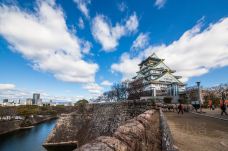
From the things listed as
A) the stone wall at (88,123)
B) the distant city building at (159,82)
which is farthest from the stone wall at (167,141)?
the distant city building at (159,82)

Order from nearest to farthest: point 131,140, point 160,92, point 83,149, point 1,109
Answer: point 83,149 → point 131,140 → point 160,92 → point 1,109

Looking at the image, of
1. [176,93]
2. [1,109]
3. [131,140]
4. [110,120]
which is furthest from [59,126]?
[1,109]

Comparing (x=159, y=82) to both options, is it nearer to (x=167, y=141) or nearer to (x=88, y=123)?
(x=88, y=123)

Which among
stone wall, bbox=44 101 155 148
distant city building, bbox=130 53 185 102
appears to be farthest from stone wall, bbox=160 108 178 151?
distant city building, bbox=130 53 185 102

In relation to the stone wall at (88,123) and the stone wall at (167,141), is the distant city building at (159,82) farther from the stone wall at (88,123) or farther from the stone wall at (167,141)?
the stone wall at (167,141)

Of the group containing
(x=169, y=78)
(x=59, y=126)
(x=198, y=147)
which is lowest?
(x=59, y=126)

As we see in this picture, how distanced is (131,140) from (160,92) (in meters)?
32.5

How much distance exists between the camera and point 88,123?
2691cm

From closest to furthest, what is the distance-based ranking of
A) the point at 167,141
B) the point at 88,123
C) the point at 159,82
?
the point at 167,141 < the point at 88,123 < the point at 159,82

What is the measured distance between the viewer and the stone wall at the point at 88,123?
68.9 ft

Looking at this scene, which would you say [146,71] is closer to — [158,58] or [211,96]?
[158,58]

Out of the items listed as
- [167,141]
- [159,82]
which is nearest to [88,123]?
[159,82]

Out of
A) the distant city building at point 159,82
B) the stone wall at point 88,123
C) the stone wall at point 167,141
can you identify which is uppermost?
the distant city building at point 159,82

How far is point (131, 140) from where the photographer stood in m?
2.71
